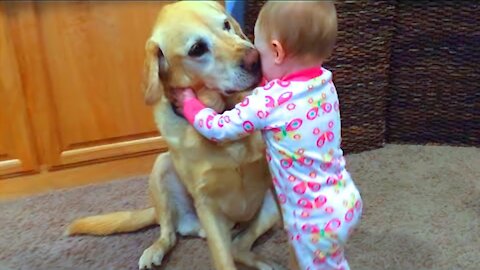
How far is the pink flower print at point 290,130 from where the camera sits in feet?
3.49

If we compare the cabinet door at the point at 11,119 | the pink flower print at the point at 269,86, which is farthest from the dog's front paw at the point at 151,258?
the cabinet door at the point at 11,119

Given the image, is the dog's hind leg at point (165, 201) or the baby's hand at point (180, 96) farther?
the dog's hind leg at point (165, 201)

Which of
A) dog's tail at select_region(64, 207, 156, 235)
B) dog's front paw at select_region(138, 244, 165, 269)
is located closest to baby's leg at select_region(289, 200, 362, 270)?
dog's front paw at select_region(138, 244, 165, 269)

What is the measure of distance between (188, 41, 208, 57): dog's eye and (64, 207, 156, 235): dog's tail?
0.54 meters

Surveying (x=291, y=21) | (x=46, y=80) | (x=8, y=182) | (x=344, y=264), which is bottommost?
(x=8, y=182)

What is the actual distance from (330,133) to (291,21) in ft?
0.71

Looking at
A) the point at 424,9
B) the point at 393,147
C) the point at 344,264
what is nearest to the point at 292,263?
the point at 344,264

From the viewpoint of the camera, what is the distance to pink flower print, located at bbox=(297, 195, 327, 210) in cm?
110

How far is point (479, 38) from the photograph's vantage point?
188cm

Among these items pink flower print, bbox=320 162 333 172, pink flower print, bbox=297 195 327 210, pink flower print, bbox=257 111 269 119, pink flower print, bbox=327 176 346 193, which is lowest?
pink flower print, bbox=297 195 327 210

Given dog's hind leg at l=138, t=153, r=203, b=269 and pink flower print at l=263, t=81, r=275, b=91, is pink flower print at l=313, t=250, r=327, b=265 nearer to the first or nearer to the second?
pink flower print at l=263, t=81, r=275, b=91

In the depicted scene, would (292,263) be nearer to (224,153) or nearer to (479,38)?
(224,153)

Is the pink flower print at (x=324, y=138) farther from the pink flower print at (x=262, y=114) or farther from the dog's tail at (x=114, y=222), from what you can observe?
the dog's tail at (x=114, y=222)

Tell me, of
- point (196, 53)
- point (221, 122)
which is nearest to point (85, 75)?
point (196, 53)
